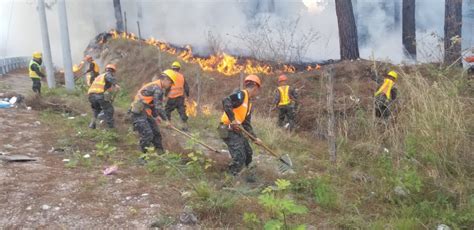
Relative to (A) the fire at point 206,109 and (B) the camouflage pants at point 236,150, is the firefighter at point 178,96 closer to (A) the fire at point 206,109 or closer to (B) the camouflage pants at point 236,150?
(A) the fire at point 206,109

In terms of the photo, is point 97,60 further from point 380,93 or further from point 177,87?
point 380,93

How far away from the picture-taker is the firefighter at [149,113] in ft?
23.6

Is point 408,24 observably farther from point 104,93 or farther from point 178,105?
point 104,93

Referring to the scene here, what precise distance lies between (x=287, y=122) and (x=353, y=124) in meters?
3.95

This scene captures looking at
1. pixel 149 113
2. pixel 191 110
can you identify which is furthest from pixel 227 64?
pixel 149 113

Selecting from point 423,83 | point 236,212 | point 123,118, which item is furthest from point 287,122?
point 236,212

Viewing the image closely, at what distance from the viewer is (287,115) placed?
35.4 ft

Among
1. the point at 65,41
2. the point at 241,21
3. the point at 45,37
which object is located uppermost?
the point at 241,21

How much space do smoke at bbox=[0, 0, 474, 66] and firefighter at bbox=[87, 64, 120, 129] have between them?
914cm

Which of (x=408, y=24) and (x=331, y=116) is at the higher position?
(x=408, y=24)

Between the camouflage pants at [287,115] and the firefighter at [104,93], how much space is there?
3.75m

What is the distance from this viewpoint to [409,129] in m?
5.55

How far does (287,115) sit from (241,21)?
14311 mm

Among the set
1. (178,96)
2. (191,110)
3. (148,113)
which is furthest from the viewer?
(191,110)
